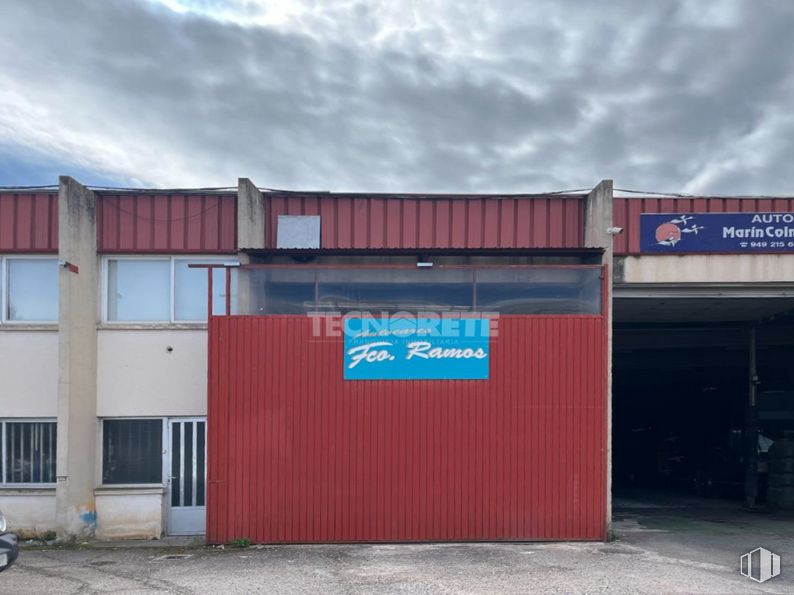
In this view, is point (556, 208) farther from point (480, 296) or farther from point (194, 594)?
point (194, 594)

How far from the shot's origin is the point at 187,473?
11469 millimetres

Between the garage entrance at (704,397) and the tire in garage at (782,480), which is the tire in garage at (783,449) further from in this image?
the tire in garage at (782,480)

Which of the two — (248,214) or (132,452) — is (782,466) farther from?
(132,452)

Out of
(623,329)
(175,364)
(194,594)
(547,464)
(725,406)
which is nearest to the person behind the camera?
(194,594)

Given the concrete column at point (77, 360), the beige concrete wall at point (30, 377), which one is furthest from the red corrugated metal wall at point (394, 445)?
the beige concrete wall at point (30, 377)

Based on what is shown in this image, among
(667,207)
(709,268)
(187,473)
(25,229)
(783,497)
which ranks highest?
(667,207)

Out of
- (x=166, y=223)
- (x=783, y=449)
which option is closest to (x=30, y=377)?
(x=166, y=223)

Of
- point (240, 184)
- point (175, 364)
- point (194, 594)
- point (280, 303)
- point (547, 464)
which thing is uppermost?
point (240, 184)

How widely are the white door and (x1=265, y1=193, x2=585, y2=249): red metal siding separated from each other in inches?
137

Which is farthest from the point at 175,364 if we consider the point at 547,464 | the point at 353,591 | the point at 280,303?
the point at 547,464

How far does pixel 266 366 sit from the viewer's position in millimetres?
10664

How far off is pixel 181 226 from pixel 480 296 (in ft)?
17.1

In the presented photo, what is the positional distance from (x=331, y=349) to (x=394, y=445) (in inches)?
71.6

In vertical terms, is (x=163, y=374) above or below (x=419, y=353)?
below
